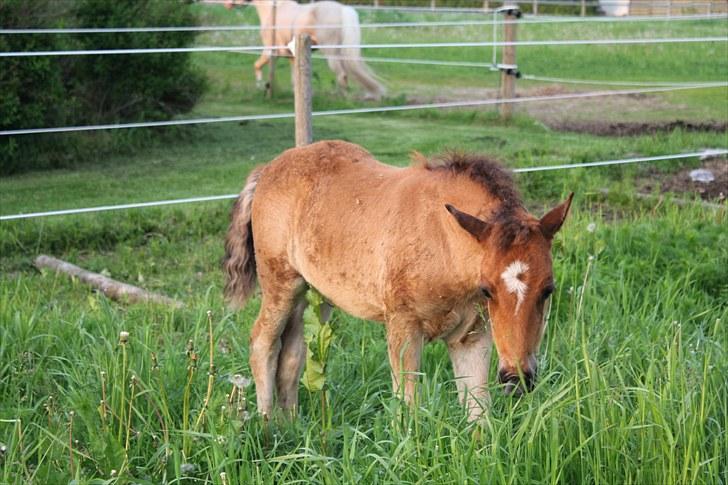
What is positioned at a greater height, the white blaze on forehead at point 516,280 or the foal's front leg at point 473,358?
the white blaze on forehead at point 516,280

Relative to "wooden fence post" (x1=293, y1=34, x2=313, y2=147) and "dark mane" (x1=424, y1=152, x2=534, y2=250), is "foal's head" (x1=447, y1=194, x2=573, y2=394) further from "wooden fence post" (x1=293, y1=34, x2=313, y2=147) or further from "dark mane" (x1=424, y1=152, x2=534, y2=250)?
"wooden fence post" (x1=293, y1=34, x2=313, y2=147)

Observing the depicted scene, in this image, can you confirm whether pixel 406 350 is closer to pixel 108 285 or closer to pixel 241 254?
pixel 241 254

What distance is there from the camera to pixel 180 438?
4.34 m

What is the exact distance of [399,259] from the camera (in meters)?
4.55

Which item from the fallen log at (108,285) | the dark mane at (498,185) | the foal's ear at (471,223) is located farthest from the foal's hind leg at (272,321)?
the foal's ear at (471,223)

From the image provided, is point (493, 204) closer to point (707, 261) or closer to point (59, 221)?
point (707, 261)

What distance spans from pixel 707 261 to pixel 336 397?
10.2 feet

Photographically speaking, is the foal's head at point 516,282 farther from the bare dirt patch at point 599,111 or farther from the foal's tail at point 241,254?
the bare dirt patch at point 599,111

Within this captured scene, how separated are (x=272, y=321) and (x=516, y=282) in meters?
1.63

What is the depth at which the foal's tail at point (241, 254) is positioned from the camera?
552cm

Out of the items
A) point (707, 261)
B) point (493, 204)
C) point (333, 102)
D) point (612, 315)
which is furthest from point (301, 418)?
point (333, 102)

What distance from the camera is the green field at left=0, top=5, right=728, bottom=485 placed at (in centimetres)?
391

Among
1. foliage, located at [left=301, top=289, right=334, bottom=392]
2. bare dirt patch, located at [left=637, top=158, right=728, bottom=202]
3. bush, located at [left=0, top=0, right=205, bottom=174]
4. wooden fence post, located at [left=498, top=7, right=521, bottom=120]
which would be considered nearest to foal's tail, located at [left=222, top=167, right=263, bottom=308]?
foliage, located at [left=301, top=289, right=334, bottom=392]

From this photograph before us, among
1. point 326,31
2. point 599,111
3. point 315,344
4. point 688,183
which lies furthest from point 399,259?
point 326,31
